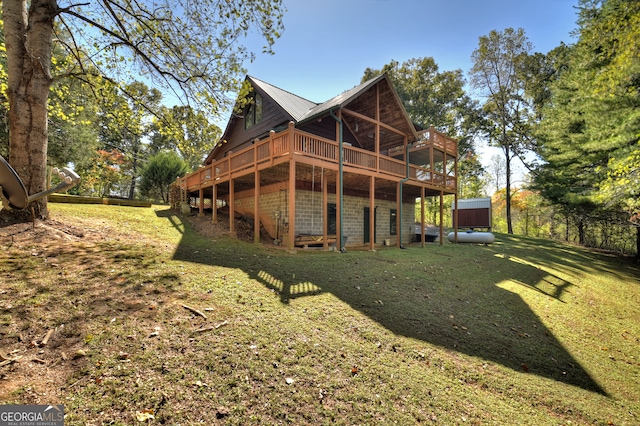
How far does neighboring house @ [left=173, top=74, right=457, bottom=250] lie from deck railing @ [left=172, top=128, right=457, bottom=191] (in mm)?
43

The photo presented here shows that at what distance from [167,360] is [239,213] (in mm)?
12385

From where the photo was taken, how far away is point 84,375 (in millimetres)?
Result: 2453

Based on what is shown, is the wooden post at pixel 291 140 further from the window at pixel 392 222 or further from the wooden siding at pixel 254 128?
the window at pixel 392 222

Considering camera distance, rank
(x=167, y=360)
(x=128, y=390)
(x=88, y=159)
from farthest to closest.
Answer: (x=88, y=159)
(x=167, y=360)
(x=128, y=390)

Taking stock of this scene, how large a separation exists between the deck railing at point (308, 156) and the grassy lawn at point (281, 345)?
14.4 feet

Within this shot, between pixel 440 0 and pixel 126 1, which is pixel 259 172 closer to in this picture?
pixel 126 1

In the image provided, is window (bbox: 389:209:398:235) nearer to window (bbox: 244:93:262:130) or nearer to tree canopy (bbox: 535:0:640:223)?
tree canopy (bbox: 535:0:640:223)

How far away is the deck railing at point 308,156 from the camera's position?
30.3 ft

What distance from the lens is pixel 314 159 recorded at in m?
9.52

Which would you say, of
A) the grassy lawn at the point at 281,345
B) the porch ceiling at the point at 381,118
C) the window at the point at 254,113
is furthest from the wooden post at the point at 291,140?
the window at the point at 254,113

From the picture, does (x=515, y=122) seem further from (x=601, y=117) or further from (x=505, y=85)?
(x=601, y=117)

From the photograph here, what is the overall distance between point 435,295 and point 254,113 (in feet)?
44.6

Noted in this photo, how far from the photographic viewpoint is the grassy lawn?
96.0 inches

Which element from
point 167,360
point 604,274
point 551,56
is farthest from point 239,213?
point 551,56
